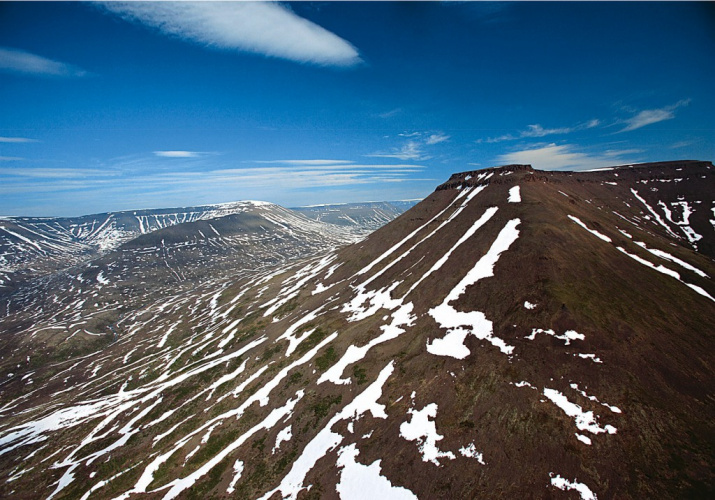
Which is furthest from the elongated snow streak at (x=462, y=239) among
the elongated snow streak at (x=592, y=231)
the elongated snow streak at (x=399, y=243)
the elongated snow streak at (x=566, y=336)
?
the elongated snow streak at (x=566, y=336)

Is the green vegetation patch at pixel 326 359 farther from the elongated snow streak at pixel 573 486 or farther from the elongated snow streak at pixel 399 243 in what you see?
the elongated snow streak at pixel 399 243

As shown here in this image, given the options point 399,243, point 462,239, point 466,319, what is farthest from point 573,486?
point 399,243

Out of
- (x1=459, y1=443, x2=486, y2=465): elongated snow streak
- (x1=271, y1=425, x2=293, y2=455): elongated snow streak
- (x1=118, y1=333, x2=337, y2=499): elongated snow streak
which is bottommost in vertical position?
(x1=118, y1=333, x2=337, y2=499): elongated snow streak

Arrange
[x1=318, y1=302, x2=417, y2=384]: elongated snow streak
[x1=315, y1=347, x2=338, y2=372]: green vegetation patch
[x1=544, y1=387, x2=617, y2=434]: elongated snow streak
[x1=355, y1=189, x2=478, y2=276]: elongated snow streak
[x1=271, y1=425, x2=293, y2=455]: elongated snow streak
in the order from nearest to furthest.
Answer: [x1=544, y1=387, x2=617, y2=434]: elongated snow streak → [x1=271, y1=425, x2=293, y2=455]: elongated snow streak → [x1=318, y1=302, x2=417, y2=384]: elongated snow streak → [x1=315, y1=347, x2=338, y2=372]: green vegetation patch → [x1=355, y1=189, x2=478, y2=276]: elongated snow streak

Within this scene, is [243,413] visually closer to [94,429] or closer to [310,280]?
[94,429]

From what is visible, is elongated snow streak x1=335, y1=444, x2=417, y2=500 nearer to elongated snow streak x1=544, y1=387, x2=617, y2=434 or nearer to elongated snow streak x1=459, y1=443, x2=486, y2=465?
elongated snow streak x1=459, y1=443, x2=486, y2=465

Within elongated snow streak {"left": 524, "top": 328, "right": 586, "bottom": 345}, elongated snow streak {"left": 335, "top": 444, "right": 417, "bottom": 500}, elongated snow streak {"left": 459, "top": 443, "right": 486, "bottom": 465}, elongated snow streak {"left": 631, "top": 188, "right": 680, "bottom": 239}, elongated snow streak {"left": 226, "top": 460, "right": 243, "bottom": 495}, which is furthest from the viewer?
elongated snow streak {"left": 631, "top": 188, "right": 680, "bottom": 239}

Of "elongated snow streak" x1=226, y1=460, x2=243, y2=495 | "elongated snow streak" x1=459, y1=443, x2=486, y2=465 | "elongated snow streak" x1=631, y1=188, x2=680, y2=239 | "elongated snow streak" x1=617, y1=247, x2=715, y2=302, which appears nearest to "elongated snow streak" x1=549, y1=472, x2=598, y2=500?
"elongated snow streak" x1=459, y1=443, x2=486, y2=465
